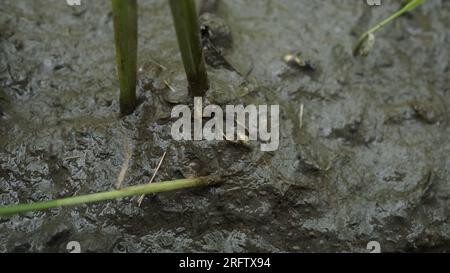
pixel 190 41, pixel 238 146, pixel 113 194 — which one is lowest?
pixel 113 194

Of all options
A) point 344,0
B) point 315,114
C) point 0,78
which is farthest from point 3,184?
point 344,0

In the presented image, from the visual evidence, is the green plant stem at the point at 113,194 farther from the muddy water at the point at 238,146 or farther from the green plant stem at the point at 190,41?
the green plant stem at the point at 190,41

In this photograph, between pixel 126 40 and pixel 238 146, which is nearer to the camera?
pixel 126 40

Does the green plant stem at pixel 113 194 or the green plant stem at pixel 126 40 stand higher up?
the green plant stem at pixel 126 40

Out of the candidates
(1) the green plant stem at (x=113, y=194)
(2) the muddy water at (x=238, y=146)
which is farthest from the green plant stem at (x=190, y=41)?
(1) the green plant stem at (x=113, y=194)

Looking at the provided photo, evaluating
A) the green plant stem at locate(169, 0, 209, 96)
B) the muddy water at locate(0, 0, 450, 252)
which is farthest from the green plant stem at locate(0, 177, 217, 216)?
the green plant stem at locate(169, 0, 209, 96)

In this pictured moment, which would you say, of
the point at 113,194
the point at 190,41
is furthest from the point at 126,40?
the point at 113,194

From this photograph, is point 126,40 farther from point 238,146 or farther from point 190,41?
point 238,146
